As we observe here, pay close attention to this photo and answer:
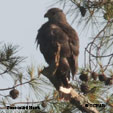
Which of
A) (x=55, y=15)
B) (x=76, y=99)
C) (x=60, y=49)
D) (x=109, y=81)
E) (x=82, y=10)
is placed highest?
(x=55, y=15)

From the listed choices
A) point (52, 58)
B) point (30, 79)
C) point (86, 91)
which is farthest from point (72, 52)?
point (86, 91)

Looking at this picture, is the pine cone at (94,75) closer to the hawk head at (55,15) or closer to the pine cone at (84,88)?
the pine cone at (84,88)

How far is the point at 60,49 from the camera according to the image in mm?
3840

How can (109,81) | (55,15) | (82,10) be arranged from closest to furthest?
(109,81), (82,10), (55,15)

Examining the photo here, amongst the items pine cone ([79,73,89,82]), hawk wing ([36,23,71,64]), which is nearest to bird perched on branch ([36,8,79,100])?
hawk wing ([36,23,71,64])

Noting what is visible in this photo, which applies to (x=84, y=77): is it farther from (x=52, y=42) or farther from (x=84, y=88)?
(x=52, y=42)

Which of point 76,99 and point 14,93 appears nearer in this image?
point 76,99

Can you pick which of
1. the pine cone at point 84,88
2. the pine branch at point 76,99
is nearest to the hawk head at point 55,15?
the pine branch at point 76,99

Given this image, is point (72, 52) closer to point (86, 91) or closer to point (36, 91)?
point (36, 91)

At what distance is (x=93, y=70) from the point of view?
10.9 feet

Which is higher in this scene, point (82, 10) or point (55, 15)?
point (55, 15)

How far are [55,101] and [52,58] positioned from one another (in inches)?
16.2

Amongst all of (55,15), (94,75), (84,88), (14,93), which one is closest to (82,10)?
(94,75)

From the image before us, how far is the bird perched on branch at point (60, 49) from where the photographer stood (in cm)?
368
